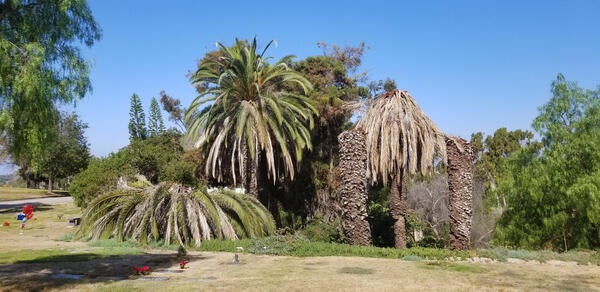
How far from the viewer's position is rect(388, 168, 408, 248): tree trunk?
23453 mm

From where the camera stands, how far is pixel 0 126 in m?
10.4

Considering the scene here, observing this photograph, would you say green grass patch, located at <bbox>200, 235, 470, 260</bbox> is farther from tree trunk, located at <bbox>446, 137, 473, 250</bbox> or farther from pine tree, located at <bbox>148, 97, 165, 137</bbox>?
pine tree, located at <bbox>148, 97, 165, 137</bbox>

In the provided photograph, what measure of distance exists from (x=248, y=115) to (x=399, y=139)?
28.2 feet

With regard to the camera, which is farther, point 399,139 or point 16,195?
point 16,195

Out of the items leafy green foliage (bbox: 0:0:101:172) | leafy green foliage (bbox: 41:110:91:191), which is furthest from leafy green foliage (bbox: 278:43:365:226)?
leafy green foliage (bbox: 41:110:91:191)

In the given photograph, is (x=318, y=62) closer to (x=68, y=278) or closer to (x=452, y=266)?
(x=452, y=266)

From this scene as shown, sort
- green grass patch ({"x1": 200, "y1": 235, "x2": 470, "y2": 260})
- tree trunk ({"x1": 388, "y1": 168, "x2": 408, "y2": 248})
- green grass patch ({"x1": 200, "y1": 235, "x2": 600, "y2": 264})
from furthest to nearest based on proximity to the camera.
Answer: tree trunk ({"x1": 388, "y1": 168, "x2": 408, "y2": 248}) → green grass patch ({"x1": 200, "y1": 235, "x2": 470, "y2": 260}) → green grass patch ({"x1": 200, "y1": 235, "x2": 600, "y2": 264})

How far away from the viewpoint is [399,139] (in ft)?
74.9

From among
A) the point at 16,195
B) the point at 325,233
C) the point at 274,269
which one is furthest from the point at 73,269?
the point at 16,195

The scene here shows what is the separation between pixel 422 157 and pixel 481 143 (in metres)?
31.7

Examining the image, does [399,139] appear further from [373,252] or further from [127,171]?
[127,171]

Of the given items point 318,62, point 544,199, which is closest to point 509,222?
point 544,199

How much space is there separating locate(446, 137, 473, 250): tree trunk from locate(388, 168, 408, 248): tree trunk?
2228 millimetres

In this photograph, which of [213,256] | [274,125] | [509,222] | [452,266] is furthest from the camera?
[274,125]
